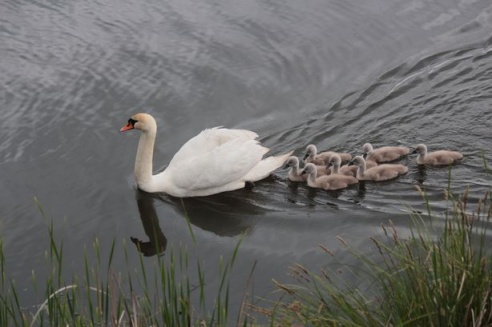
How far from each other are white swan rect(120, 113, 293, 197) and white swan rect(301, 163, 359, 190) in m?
0.42

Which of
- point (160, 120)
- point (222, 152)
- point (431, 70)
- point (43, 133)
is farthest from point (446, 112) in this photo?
point (43, 133)

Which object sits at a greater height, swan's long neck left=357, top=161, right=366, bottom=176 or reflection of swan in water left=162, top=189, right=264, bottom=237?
swan's long neck left=357, top=161, right=366, bottom=176

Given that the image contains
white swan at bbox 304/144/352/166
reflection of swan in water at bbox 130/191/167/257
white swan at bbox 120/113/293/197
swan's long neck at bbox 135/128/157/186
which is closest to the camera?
reflection of swan in water at bbox 130/191/167/257

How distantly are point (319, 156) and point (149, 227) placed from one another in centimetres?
222

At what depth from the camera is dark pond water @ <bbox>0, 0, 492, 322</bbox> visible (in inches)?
323

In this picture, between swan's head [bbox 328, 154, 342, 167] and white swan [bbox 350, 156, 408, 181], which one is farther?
swan's head [bbox 328, 154, 342, 167]

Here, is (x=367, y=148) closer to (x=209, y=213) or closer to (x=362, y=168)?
(x=362, y=168)

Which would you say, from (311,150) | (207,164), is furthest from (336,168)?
(207,164)

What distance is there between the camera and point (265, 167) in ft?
30.2

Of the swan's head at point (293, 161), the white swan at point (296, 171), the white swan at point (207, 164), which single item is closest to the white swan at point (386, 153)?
the white swan at point (296, 171)

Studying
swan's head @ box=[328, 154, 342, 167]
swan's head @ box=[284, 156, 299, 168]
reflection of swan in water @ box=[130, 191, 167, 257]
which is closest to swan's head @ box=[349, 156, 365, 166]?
swan's head @ box=[328, 154, 342, 167]

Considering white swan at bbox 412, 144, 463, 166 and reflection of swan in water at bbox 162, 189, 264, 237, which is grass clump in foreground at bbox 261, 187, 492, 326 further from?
white swan at bbox 412, 144, 463, 166

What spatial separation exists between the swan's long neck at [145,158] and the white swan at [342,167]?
2103 millimetres

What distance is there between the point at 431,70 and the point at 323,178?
3.13 metres
